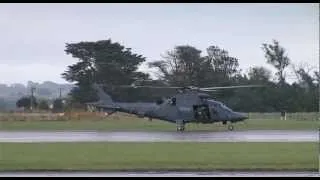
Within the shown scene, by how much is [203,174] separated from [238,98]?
41978mm

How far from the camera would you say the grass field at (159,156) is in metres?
13.5

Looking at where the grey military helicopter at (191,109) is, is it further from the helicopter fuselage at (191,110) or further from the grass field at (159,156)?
the grass field at (159,156)

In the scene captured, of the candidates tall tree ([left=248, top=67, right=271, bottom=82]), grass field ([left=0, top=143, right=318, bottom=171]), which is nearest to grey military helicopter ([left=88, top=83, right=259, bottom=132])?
grass field ([left=0, top=143, right=318, bottom=171])

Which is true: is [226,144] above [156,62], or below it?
below

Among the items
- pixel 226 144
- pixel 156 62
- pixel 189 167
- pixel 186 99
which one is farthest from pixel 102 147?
pixel 156 62

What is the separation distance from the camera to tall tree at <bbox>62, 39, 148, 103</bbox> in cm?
5466

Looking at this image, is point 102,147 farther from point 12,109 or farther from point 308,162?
point 12,109

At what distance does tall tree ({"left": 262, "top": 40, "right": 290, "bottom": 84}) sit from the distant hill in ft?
71.4

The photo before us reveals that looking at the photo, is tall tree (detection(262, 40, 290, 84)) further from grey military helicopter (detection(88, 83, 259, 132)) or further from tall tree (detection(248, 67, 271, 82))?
grey military helicopter (detection(88, 83, 259, 132))

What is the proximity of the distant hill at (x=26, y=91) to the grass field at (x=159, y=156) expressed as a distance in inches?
1072

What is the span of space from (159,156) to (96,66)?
3963cm

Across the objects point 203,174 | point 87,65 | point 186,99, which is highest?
point 87,65

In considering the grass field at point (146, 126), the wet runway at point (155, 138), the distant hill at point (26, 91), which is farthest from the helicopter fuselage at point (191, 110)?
the distant hill at point (26, 91)

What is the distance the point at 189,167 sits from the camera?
13.3 metres
